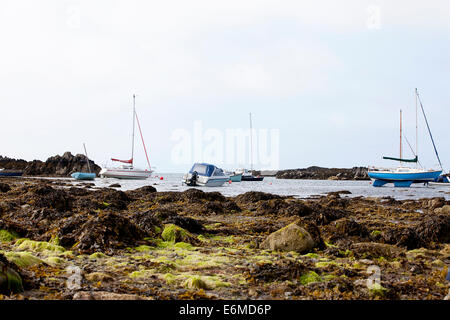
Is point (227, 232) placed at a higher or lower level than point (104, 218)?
lower

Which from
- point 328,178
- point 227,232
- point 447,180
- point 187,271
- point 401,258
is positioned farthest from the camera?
point 328,178

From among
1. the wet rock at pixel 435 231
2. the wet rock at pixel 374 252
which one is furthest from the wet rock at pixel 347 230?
the wet rock at pixel 374 252

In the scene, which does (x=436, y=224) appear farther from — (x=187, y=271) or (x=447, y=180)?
(x=447, y=180)

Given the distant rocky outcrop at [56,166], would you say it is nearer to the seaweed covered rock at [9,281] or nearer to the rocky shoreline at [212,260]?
the rocky shoreline at [212,260]

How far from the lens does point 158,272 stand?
6023 millimetres

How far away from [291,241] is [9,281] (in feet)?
17.2

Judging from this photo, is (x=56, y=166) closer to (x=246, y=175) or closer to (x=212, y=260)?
(x=246, y=175)

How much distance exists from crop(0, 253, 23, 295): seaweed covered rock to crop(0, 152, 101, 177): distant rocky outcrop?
10475 centimetres

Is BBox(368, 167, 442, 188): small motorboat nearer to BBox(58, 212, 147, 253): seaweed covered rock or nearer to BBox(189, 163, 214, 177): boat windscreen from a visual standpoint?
BBox(189, 163, 214, 177): boat windscreen

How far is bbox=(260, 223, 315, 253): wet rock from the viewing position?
25.6 feet

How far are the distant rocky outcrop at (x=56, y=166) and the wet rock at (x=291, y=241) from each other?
338 feet

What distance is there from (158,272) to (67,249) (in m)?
2.70

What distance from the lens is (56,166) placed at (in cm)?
10538

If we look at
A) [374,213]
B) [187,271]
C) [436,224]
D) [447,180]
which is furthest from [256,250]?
[447,180]
